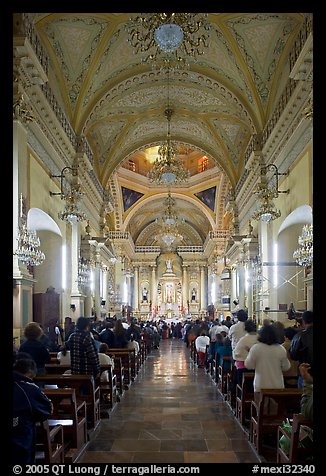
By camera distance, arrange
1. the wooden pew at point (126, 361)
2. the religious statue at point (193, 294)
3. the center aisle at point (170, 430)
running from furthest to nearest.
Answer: the religious statue at point (193, 294)
the wooden pew at point (126, 361)
the center aisle at point (170, 430)

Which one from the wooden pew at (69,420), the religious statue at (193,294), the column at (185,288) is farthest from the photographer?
the religious statue at (193,294)

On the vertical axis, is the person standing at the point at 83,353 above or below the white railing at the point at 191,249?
below

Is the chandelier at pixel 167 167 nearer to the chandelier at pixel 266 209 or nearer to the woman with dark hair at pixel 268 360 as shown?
the chandelier at pixel 266 209

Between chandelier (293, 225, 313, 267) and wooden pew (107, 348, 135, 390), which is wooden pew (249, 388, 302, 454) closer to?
chandelier (293, 225, 313, 267)

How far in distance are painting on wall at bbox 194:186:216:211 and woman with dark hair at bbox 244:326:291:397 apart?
74.1ft

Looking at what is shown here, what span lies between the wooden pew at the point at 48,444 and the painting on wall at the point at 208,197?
934 inches

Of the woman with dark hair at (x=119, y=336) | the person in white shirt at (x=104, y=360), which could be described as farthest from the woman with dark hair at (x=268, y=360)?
the woman with dark hair at (x=119, y=336)

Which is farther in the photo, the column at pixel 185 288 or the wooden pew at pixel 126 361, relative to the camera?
the column at pixel 185 288

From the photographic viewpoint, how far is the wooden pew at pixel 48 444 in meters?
4.26

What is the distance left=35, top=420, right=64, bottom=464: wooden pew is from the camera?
4262 millimetres

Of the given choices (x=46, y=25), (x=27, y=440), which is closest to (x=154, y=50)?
(x=46, y=25)

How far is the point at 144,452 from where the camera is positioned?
18.4ft

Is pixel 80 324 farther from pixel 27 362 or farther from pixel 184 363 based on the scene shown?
pixel 184 363

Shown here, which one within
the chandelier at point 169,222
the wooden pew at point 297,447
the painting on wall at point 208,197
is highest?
the painting on wall at point 208,197
